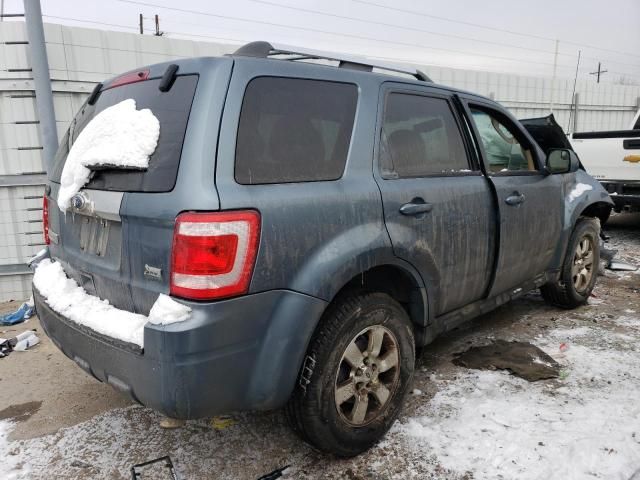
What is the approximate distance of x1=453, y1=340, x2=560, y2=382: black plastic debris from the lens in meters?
3.23

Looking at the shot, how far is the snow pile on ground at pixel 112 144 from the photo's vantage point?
1961 mm

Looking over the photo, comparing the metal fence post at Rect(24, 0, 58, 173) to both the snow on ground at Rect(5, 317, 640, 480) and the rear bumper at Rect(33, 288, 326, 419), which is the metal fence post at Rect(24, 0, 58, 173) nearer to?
the snow on ground at Rect(5, 317, 640, 480)

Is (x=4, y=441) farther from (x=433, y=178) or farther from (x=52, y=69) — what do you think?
(x=52, y=69)

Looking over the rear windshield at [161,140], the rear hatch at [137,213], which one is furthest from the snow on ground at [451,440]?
the rear windshield at [161,140]

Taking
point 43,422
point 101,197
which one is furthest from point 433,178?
point 43,422

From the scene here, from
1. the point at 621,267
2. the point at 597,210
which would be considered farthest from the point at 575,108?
the point at 597,210

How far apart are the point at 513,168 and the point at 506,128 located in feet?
1.07

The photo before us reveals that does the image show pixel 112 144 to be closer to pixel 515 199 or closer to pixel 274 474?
pixel 274 474

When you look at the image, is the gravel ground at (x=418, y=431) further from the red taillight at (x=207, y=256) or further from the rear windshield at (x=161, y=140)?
the rear windshield at (x=161, y=140)

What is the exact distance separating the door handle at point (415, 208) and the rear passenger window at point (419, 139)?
16cm

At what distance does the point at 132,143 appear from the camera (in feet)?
6.52

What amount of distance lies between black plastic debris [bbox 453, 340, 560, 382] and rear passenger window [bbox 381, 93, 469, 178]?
139 centimetres

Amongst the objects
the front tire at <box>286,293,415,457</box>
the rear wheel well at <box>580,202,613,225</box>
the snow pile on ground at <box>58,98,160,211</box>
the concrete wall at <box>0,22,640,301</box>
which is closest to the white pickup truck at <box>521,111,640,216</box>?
the rear wheel well at <box>580,202,613,225</box>

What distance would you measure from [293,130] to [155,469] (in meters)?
1.78
